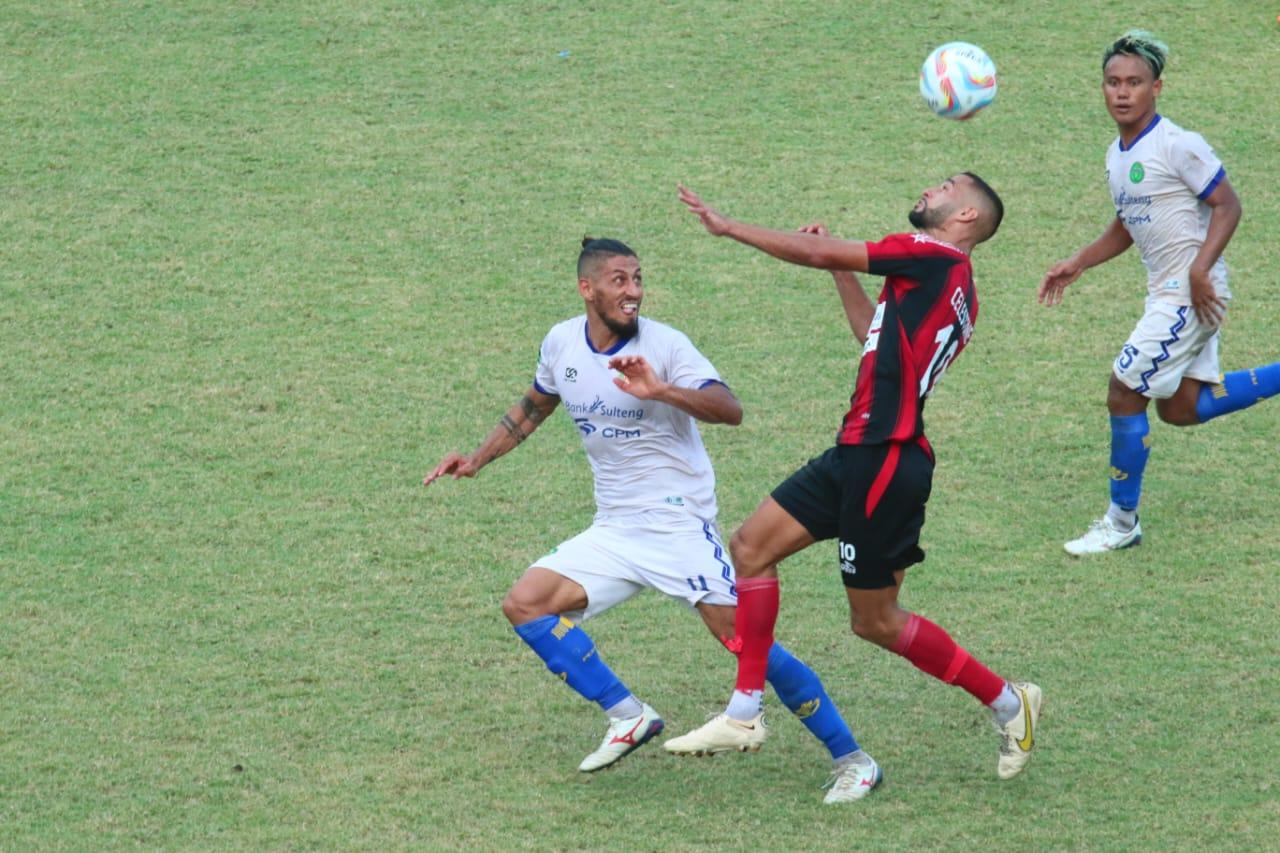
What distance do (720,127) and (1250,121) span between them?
3.87 m

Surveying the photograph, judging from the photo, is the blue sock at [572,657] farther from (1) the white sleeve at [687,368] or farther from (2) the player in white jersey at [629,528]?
(1) the white sleeve at [687,368]

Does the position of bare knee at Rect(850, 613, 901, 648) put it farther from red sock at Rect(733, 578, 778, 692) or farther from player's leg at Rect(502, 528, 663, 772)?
player's leg at Rect(502, 528, 663, 772)

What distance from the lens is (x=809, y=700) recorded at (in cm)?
653

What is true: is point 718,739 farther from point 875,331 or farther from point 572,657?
point 875,331

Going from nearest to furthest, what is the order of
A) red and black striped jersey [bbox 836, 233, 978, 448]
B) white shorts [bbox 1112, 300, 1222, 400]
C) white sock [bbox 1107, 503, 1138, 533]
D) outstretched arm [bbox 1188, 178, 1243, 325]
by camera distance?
red and black striped jersey [bbox 836, 233, 978, 448], outstretched arm [bbox 1188, 178, 1243, 325], white shorts [bbox 1112, 300, 1222, 400], white sock [bbox 1107, 503, 1138, 533]

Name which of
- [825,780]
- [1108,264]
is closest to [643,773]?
[825,780]

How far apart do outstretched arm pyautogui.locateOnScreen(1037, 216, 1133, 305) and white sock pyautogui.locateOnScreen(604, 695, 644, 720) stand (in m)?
3.22

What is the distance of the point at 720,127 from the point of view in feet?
42.1

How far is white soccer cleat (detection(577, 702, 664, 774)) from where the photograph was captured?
6.63m

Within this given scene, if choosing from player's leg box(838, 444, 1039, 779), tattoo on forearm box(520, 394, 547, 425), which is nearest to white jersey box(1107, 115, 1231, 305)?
player's leg box(838, 444, 1039, 779)

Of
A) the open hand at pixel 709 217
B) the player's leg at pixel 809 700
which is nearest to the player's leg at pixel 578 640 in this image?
the player's leg at pixel 809 700

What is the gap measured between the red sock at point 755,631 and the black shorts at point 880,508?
1.01 ft

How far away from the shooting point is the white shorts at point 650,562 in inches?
264

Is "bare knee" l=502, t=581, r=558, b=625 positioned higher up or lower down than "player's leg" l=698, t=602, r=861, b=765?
higher up
